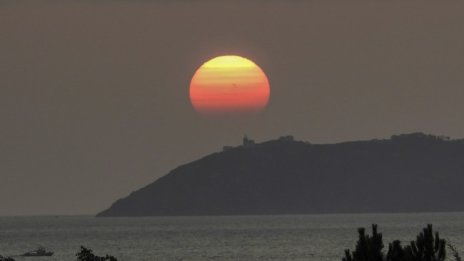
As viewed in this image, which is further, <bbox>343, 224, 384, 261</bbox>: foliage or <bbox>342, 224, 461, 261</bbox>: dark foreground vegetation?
<bbox>343, 224, 384, 261</bbox>: foliage

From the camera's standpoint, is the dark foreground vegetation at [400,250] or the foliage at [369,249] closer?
the dark foreground vegetation at [400,250]

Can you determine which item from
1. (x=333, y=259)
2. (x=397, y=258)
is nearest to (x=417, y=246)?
(x=397, y=258)

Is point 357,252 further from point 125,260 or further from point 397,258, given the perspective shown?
point 125,260

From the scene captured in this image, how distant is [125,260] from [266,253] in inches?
833

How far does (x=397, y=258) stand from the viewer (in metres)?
48.2

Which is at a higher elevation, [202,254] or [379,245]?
[202,254]

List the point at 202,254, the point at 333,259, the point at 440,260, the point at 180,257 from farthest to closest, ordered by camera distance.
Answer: the point at 202,254, the point at 180,257, the point at 333,259, the point at 440,260

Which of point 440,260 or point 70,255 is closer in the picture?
point 440,260

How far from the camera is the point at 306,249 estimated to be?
7844 inches

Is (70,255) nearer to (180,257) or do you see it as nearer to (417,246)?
(180,257)

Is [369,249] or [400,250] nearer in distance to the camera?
[400,250]

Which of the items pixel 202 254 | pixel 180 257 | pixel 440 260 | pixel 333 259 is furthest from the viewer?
pixel 202 254

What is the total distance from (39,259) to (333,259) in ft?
132

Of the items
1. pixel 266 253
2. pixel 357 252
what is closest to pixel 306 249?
pixel 266 253
